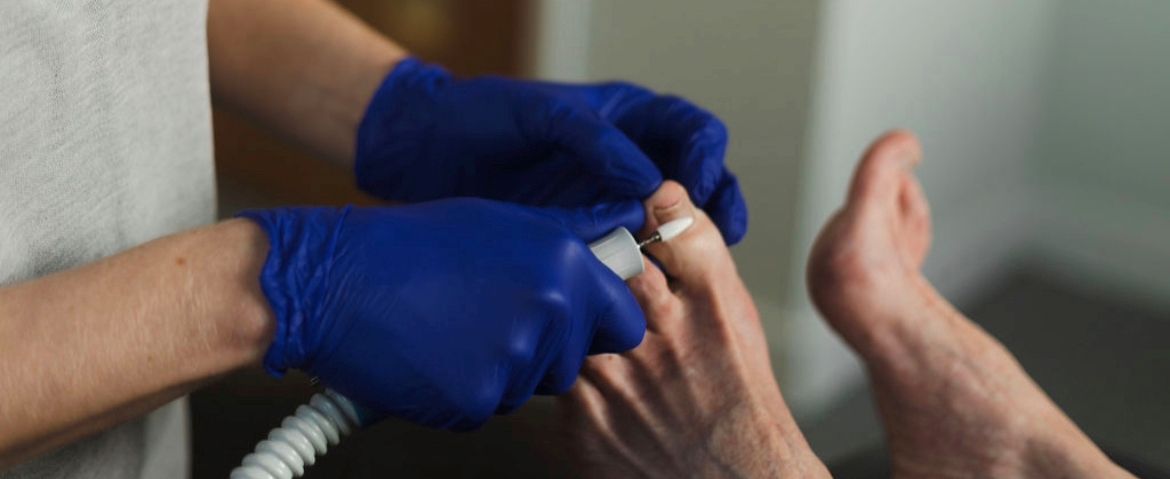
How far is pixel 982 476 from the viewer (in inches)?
44.1

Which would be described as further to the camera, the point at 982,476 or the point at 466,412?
the point at 982,476

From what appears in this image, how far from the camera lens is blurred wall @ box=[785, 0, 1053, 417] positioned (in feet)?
6.63

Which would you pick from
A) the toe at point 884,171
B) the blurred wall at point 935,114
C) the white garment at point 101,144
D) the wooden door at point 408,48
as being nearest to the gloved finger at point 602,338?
the white garment at point 101,144

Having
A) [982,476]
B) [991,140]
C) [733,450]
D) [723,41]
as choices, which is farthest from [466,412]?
[991,140]

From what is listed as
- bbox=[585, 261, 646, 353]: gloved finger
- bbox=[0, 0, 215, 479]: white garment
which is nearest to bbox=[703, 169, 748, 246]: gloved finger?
bbox=[585, 261, 646, 353]: gloved finger

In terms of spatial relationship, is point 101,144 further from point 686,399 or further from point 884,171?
point 884,171

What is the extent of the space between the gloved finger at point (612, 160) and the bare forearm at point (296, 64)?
0.76 ft

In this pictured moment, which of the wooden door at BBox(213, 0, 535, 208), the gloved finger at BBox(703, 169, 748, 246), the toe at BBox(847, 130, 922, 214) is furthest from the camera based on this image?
the wooden door at BBox(213, 0, 535, 208)

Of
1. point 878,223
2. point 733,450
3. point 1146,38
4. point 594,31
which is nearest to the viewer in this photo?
point 733,450

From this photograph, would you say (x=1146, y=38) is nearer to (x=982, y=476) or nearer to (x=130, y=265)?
(x=982, y=476)

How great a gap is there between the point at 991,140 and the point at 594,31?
97cm

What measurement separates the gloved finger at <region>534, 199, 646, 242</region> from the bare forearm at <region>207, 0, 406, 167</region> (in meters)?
0.28

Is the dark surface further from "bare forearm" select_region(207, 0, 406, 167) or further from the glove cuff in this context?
the glove cuff

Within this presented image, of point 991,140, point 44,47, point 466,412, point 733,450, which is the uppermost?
point 44,47
